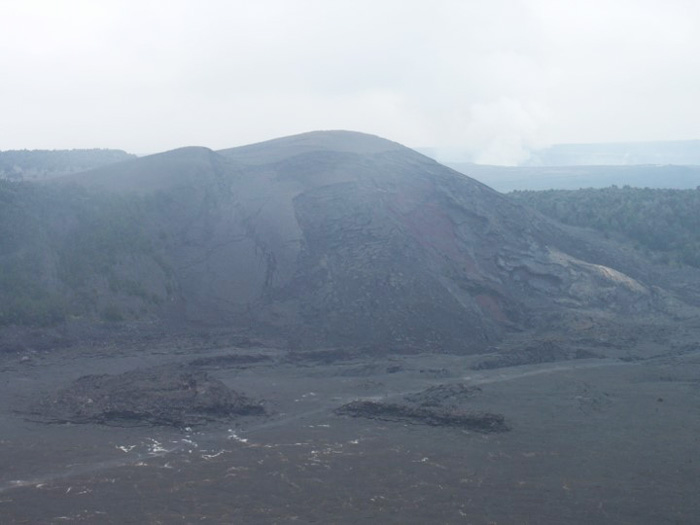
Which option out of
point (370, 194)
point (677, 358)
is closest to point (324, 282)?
point (370, 194)

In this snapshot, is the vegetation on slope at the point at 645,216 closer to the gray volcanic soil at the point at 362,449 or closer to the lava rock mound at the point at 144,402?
the gray volcanic soil at the point at 362,449

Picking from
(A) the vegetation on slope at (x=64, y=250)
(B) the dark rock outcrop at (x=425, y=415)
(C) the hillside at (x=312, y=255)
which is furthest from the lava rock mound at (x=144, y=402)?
(C) the hillside at (x=312, y=255)

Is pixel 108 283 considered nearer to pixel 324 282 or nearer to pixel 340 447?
pixel 324 282

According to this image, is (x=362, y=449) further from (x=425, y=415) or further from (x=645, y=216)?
(x=645, y=216)

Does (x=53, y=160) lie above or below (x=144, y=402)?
above

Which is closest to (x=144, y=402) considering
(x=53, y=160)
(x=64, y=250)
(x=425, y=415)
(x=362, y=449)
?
(x=362, y=449)

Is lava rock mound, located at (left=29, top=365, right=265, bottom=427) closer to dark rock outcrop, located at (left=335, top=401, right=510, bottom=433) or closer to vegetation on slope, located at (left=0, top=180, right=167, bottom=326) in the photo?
dark rock outcrop, located at (left=335, top=401, right=510, bottom=433)
